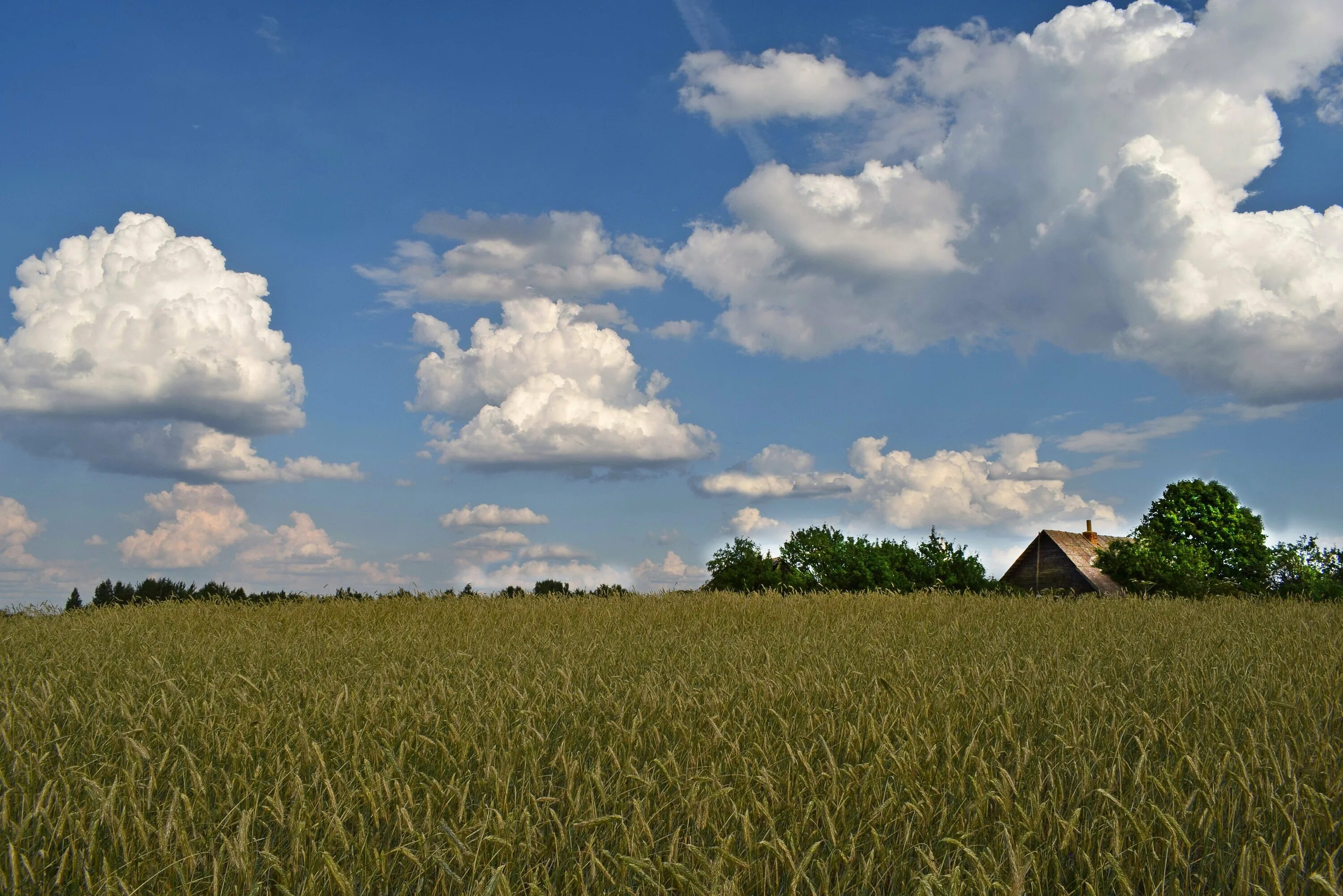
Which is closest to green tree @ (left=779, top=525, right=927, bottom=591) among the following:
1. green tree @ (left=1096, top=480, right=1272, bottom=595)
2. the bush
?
the bush

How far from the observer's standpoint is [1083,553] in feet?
88.9

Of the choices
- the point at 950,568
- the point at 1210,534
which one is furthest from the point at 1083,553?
the point at 950,568

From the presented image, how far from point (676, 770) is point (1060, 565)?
1039 inches

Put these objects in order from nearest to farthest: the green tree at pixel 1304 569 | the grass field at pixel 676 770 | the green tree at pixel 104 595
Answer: the grass field at pixel 676 770, the green tree at pixel 104 595, the green tree at pixel 1304 569

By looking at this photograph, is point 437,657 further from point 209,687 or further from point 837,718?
point 837,718

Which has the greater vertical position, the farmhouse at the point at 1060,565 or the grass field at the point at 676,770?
the farmhouse at the point at 1060,565

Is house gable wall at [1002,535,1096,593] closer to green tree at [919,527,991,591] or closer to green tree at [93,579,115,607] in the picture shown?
green tree at [919,527,991,591]

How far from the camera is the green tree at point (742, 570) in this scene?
16.8 metres

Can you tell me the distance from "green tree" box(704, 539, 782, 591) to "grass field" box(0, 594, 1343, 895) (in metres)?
9.60

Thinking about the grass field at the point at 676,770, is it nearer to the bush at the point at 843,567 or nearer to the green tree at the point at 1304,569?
the bush at the point at 843,567

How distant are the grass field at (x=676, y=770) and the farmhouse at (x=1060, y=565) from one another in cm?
2007

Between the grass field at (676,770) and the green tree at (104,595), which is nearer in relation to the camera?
the grass field at (676,770)

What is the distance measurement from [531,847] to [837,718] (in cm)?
213

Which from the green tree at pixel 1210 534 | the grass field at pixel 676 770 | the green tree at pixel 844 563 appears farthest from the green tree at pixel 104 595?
the green tree at pixel 1210 534
